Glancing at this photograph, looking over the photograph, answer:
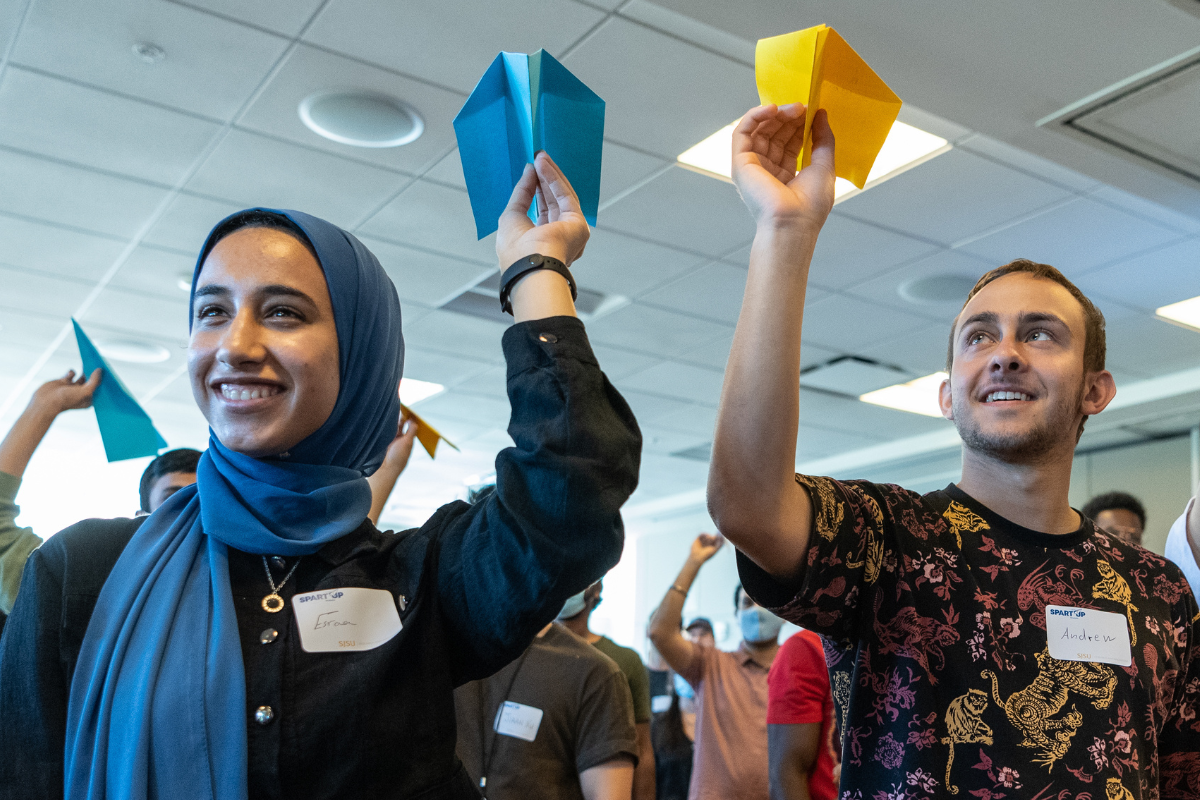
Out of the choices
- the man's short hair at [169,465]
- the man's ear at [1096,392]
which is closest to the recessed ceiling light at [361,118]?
the man's short hair at [169,465]

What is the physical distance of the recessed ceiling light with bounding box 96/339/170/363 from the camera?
6320 mm

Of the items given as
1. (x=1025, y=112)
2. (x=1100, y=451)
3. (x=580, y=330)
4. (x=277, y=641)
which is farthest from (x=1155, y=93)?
(x=1100, y=451)

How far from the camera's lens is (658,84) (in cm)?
343

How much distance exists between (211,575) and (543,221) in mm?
475

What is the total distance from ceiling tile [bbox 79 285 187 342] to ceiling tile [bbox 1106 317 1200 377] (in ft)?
16.3

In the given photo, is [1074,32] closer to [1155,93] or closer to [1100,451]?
[1155,93]

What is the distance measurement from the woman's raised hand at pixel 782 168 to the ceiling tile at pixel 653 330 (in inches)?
170

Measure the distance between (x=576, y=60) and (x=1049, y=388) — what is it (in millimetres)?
2333

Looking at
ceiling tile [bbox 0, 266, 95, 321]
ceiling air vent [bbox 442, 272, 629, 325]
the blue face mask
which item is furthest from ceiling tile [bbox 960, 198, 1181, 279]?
ceiling tile [bbox 0, 266, 95, 321]

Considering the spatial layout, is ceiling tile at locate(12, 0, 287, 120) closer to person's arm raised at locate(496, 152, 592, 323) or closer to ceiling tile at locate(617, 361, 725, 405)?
person's arm raised at locate(496, 152, 592, 323)

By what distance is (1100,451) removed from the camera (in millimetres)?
7699

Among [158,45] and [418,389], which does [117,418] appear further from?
[418,389]

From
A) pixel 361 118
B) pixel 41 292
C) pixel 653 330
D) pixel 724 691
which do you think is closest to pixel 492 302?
pixel 653 330

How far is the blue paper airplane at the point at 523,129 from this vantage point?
1.10 metres
